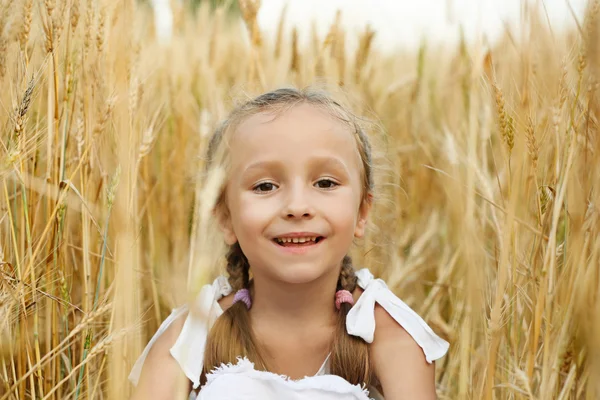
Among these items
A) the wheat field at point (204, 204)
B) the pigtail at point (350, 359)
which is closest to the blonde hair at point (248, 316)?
the pigtail at point (350, 359)

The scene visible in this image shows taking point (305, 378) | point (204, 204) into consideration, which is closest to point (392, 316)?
point (305, 378)

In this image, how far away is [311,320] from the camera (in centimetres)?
133

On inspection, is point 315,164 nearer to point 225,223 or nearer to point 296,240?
point 296,240

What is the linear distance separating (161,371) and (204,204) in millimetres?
797

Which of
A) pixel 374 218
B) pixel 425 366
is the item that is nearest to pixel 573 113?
pixel 425 366

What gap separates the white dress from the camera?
122 centimetres

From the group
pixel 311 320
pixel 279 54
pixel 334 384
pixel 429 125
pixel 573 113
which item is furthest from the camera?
pixel 429 125

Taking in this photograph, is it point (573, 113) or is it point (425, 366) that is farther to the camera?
point (425, 366)

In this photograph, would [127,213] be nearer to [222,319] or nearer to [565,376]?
[222,319]

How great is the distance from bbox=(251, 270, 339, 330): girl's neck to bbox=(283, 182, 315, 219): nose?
184 millimetres

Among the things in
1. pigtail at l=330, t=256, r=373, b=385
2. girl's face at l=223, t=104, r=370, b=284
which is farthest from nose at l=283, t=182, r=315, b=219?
pigtail at l=330, t=256, r=373, b=385

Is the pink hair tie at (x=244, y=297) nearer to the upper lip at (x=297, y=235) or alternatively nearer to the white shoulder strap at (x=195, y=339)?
the white shoulder strap at (x=195, y=339)

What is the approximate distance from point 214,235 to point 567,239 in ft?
2.07

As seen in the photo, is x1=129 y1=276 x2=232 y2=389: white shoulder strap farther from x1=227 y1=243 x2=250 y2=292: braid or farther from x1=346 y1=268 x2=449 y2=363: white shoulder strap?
x1=346 y1=268 x2=449 y2=363: white shoulder strap
